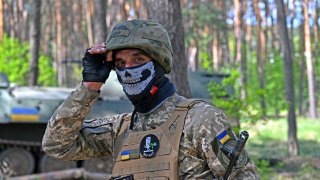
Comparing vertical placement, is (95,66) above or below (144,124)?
above

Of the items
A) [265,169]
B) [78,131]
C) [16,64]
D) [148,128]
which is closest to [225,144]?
[148,128]

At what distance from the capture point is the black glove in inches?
108

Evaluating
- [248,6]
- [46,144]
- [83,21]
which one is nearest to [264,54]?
[248,6]

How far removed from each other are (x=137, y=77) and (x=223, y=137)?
51 cm

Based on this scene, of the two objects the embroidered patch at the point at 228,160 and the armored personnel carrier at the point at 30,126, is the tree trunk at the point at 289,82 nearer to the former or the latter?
the armored personnel carrier at the point at 30,126

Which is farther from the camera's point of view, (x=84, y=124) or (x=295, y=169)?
(x=295, y=169)

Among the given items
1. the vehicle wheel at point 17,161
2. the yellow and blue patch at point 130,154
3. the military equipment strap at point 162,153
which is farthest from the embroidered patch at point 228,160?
the vehicle wheel at point 17,161

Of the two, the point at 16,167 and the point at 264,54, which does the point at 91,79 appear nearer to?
the point at 16,167

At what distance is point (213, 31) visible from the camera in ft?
132

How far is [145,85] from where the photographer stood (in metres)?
2.70

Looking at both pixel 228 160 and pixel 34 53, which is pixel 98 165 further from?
pixel 228 160

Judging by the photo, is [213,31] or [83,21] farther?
[83,21]

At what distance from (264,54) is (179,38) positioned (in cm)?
2906

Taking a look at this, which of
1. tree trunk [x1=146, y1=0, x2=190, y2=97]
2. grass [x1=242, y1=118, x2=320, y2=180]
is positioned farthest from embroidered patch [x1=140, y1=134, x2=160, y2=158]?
grass [x1=242, y1=118, x2=320, y2=180]
